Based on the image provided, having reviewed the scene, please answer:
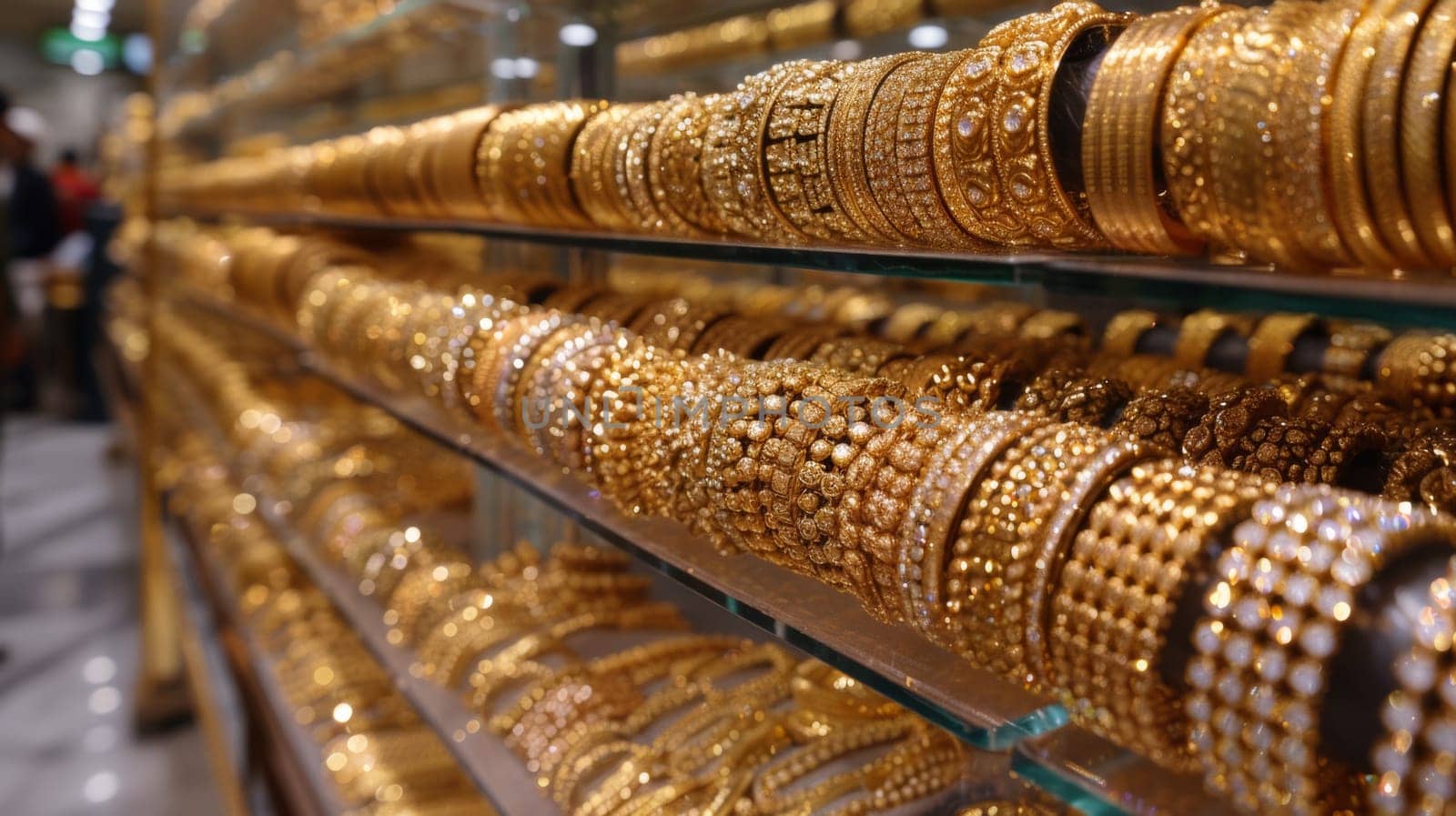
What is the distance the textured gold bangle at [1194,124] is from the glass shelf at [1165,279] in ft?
0.10

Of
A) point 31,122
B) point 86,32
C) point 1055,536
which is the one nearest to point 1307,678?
point 1055,536

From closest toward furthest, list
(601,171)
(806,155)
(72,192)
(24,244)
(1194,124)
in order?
(1194,124) → (806,155) → (601,171) → (24,244) → (72,192)

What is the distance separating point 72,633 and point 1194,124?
10.9 feet

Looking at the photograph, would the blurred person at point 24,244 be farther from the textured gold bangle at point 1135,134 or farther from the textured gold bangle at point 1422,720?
the textured gold bangle at point 1422,720

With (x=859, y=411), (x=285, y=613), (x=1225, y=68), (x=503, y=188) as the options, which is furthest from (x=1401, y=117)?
(x=285, y=613)

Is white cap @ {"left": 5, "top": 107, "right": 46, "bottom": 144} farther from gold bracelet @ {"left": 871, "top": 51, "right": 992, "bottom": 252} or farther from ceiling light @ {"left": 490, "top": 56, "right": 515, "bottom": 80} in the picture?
gold bracelet @ {"left": 871, "top": 51, "right": 992, "bottom": 252}

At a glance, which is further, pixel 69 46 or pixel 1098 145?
pixel 69 46

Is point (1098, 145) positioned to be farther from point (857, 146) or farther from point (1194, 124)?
point (857, 146)

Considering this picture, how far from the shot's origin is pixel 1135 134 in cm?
53

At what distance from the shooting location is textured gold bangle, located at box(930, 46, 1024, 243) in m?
0.61

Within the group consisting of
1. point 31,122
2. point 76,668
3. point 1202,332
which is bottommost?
point 76,668

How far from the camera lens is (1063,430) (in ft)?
1.85

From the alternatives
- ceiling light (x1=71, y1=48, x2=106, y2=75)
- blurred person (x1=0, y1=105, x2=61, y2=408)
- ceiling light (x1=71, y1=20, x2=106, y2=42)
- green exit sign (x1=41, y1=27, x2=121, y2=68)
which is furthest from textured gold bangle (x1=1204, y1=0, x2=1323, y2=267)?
ceiling light (x1=71, y1=48, x2=106, y2=75)

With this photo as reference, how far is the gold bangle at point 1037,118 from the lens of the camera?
58 centimetres
